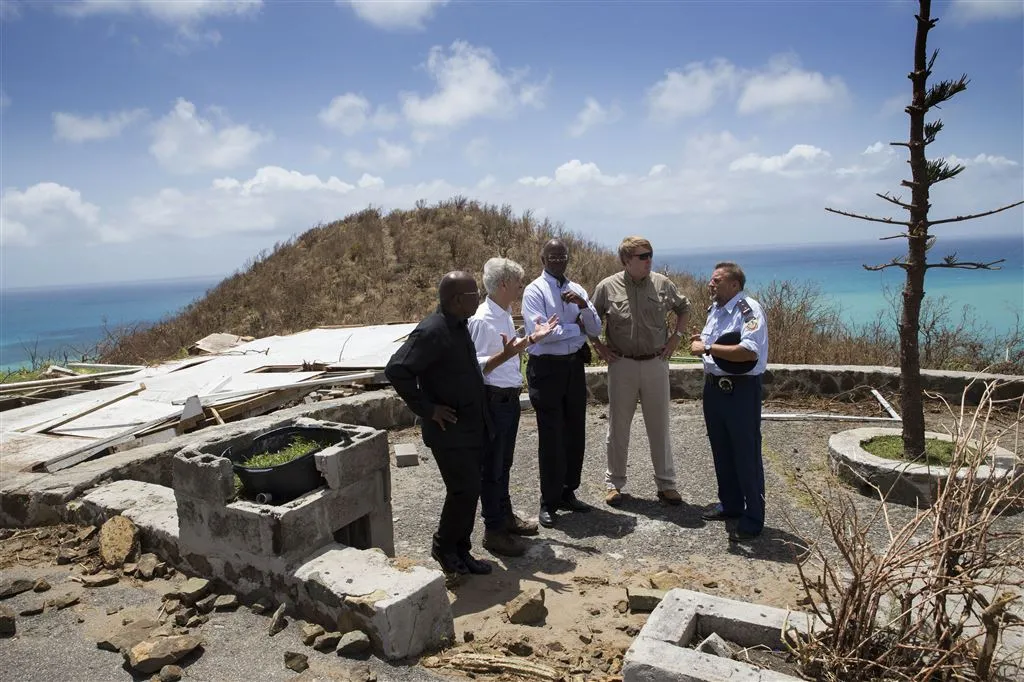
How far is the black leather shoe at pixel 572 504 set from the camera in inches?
217

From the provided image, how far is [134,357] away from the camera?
527 inches

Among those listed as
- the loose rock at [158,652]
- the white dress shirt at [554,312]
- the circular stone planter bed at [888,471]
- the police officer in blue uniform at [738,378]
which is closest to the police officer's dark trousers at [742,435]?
the police officer in blue uniform at [738,378]

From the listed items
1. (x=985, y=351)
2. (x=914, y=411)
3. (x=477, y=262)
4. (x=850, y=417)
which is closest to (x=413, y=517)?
(x=914, y=411)

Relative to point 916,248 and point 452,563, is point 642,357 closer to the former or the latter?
point 452,563

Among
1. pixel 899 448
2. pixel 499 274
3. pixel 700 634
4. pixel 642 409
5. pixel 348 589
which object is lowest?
pixel 700 634

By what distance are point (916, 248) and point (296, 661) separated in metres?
5.33

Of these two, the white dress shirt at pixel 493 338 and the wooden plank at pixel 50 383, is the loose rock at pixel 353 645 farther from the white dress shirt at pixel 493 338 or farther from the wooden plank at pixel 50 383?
the wooden plank at pixel 50 383

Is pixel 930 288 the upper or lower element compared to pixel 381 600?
upper

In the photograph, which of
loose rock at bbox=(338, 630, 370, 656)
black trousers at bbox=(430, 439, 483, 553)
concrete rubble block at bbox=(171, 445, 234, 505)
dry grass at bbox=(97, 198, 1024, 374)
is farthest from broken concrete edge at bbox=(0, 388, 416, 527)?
dry grass at bbox=(97, 198, 1024, 374)

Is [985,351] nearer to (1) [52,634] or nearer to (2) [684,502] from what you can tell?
(2) [684,502]

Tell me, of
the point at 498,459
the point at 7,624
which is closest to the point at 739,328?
the point at 498,459

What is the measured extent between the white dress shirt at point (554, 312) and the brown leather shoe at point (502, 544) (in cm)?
132

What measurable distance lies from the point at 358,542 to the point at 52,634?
5.31 ft

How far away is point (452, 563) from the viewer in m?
4.42
